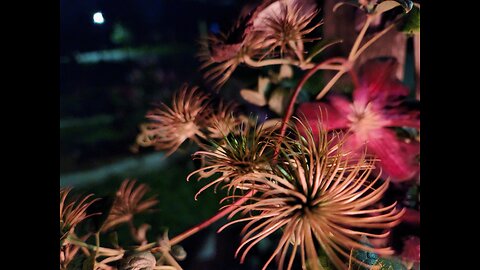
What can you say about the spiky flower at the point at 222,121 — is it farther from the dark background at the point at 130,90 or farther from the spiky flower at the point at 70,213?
the spiky flower at the point at 70,213

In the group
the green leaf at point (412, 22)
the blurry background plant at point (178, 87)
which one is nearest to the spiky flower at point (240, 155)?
the blurry background plant at point (178, 87)

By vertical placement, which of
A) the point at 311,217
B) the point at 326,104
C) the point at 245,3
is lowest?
the point at 311,217

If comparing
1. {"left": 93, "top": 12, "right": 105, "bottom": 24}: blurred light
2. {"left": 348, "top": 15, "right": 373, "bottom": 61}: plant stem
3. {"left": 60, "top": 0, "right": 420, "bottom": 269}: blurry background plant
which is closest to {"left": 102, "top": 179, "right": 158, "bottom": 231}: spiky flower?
{"left": 60, "top": 0, "right": 420, "bottom": 269}: blurry background plant

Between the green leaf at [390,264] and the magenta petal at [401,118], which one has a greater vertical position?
the magenta petal at [401,118]

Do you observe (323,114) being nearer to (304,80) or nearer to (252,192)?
(304,80)

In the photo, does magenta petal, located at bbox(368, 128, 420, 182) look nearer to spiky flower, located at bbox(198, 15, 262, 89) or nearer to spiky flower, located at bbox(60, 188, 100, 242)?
spiky flower, located at bbox(198, 15, 262, 89)
